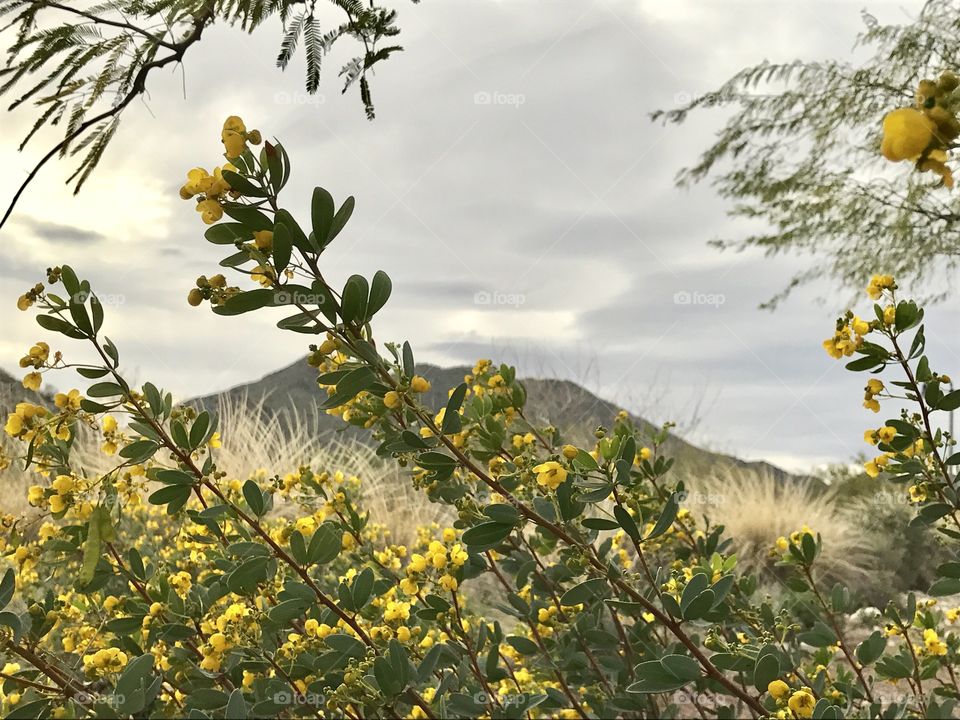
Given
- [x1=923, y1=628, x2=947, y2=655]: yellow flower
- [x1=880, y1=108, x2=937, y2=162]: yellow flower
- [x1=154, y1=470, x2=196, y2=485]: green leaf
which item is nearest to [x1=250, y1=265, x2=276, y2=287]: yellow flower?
[x1=154, y1=470, x2=196, y2=485]: green leaf

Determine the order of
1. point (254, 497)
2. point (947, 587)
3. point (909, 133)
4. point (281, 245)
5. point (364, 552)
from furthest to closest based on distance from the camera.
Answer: point (364, 552)
point (947, 587)
point (254, 497)
point (281, 245)
point (909, 133)

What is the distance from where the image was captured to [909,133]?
471 millimetres

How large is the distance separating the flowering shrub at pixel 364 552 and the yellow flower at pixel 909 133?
552mm

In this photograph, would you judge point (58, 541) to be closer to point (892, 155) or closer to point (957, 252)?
point (892, 155)

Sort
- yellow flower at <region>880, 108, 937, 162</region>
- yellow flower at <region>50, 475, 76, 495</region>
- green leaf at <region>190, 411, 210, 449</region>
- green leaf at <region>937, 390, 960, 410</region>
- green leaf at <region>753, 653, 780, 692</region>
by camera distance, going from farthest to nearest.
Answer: green leaf at <region>937, 390, 960, 410</region> → yellow flower at <region>50, 475, 76, 495</region> → green leaf at <region>190, 411, 210, 449</region> → green leaf at <region>753, 653, 780, 692</region> → yellow flower at <region>880, 108, 937, 162</region>

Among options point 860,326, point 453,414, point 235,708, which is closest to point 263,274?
point 453,414

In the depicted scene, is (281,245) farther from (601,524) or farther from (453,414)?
(601,524)

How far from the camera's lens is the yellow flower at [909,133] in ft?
1.55

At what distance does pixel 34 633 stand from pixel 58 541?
0.55 ft

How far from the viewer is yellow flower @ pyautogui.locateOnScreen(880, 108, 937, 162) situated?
0.47m

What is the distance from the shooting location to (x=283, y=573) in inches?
63.6

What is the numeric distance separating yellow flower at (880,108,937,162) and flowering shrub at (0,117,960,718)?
552mm

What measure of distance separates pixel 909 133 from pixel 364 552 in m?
1.34

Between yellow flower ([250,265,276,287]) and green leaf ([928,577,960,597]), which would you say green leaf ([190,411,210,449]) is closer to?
yellow flower ([250,265,276,287])
